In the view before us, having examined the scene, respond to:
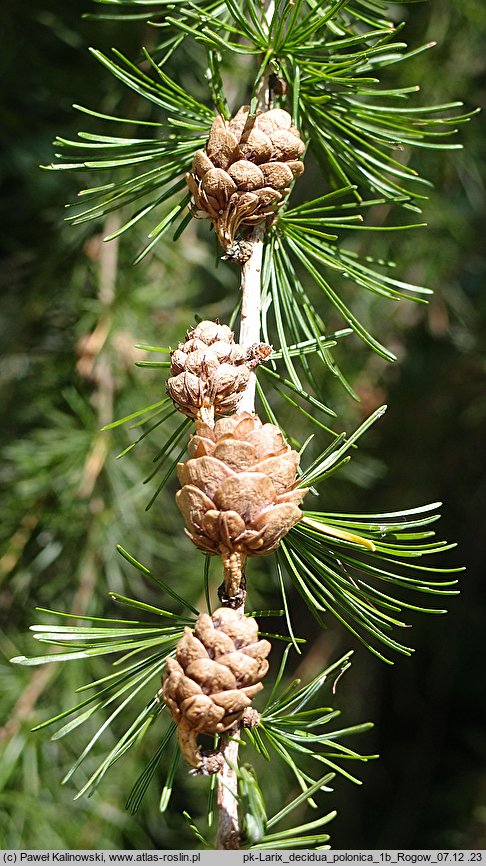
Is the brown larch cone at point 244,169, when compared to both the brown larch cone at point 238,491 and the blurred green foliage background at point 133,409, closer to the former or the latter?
the brown larch cone at point 238,491

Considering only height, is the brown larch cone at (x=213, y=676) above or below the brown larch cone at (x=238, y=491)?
below

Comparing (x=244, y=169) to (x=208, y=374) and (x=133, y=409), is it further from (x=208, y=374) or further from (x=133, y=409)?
(x=133, y=409)

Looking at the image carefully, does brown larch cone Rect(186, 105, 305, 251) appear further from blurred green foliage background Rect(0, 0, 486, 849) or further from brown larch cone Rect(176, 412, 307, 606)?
blurred green foliage background Rect(0, 0, 486, 849)

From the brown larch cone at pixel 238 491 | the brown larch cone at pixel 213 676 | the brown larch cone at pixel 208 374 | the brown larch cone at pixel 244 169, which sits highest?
the brown larch cone at pixel 244 169

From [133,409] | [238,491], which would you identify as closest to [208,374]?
[238,491]

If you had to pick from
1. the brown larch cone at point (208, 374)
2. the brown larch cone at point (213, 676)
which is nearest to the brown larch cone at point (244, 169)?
the brown larch cone at point (208, 374)

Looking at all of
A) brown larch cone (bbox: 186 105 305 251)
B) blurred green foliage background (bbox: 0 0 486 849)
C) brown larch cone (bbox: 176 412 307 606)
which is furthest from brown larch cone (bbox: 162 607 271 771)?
blurred green foliage background (bbox: 0 0 486 849)
